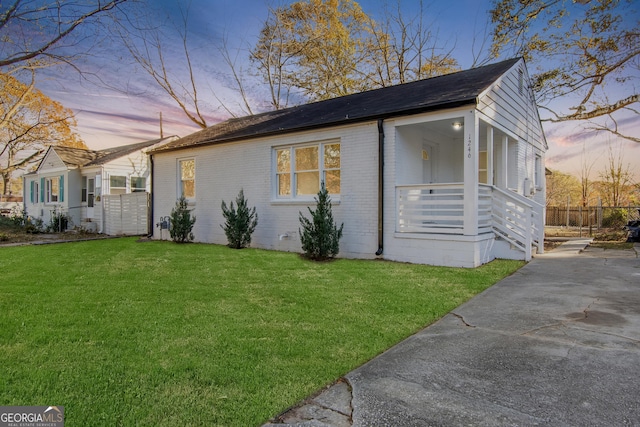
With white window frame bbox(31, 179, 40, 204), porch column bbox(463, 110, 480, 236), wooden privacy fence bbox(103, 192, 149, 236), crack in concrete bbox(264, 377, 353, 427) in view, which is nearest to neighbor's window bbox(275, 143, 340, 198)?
porch column bbox(463, 110, 480, 236)

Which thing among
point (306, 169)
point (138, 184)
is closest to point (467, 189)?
point (306, 169)

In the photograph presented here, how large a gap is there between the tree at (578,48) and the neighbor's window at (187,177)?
13978 mm

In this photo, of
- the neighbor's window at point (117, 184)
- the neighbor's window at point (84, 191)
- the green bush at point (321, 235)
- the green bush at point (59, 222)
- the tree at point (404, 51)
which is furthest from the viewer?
the tree at point (404, 51)

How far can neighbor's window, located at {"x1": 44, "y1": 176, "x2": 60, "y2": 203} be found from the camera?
63.9 feet

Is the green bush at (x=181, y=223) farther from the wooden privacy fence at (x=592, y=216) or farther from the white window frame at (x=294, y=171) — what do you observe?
the wooden privacy fence at (x=592, y=216)

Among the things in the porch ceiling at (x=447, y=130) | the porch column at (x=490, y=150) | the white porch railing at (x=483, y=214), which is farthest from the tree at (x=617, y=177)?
the porch column at (x=490, y=150)

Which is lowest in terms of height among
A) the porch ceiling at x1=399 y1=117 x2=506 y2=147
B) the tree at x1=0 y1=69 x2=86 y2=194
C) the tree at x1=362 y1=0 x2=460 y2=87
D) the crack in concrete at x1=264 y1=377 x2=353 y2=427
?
the crack in concrete at x1=264 y1=377 x2=353 y2=427

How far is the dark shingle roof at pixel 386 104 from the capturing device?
7.72 metres

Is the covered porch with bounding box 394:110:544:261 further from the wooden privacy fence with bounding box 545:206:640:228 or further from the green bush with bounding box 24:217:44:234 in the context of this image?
the green bush with bounding box 24:217:44:234

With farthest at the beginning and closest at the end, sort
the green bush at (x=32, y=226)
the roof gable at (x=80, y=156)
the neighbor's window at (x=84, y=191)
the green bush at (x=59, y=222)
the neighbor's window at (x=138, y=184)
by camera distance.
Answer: the neighbor's window at (x=84, y=191), the neighbor's window at (x=138, y=184), the roof gable at (x=80, y=156), the green bush at (x=59, y=222), the green bush at (x=32, y=226)

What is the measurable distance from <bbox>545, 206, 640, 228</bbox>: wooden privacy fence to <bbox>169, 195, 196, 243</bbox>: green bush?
1421 centimetres

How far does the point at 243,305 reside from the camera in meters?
4.61

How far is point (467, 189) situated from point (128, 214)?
13398mm

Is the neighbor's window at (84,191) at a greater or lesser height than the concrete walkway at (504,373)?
greater
